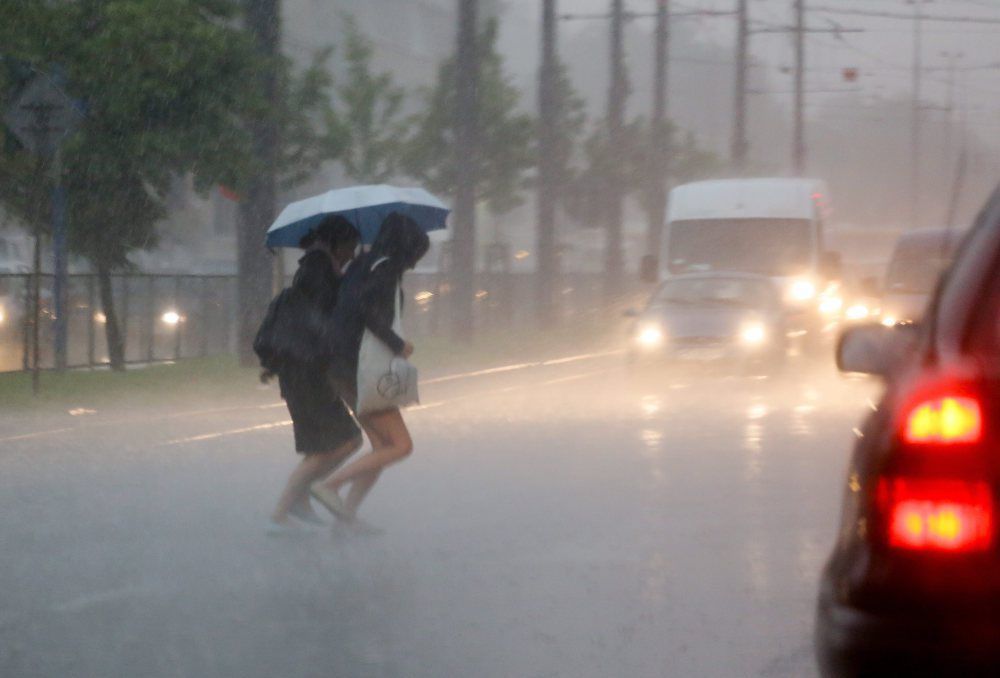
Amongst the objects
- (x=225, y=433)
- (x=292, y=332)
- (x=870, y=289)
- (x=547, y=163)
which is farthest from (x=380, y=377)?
(x=547, y=163)

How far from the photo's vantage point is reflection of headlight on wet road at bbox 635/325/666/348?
21.6m

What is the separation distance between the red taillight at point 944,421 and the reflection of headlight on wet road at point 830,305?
2381 centimetres

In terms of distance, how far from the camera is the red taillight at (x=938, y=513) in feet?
11.6

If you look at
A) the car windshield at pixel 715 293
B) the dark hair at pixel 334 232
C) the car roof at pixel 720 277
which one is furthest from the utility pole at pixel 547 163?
the dark hair at pixel 334 232

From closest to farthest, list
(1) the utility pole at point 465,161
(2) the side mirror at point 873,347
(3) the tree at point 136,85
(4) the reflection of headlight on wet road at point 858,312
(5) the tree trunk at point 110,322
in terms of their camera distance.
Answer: (2) the side mirror at point 873,347, (3) the tree at point 136,85, (5) the tree trunk at point 110,322, (4) the reflection of headlight on wet road at point 858,312, (1) the utility pole at point 465,161

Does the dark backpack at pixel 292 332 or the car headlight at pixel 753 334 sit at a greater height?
the dark backpack at pixel 292 332

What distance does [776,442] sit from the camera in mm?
14562

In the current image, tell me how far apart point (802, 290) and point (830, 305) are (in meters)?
4.21

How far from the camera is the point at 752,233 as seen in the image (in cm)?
2720

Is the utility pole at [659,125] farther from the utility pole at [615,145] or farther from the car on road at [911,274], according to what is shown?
the car on road at [911,274]

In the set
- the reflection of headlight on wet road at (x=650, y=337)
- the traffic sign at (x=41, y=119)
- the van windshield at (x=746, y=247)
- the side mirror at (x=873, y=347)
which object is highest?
the traffic sign at (x=41, y=119)

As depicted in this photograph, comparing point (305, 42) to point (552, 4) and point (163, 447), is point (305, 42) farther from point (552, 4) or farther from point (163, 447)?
point (163, 447)

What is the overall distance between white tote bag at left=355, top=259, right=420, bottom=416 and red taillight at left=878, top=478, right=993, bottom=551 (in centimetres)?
540

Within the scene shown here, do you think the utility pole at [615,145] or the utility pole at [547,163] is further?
the utility pole at [615,145]
